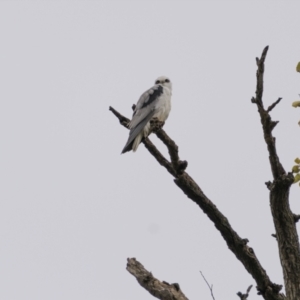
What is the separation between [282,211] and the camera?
4.99m

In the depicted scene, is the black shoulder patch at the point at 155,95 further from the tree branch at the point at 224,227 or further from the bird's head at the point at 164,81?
the tree branch at the point at 224,227

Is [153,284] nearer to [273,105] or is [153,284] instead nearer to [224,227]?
[224,227]

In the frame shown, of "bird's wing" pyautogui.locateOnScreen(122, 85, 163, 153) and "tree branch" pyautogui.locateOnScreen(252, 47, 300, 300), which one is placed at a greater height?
"bird's wing" pyautogui.locateOnScreen(122, 85, 163, 153)

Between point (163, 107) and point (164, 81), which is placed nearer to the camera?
point (163, 107)

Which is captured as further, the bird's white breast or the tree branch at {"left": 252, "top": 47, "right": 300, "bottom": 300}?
the bird's white breast

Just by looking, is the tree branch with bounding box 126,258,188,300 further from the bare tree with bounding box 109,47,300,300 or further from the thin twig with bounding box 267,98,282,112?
the thin twig with bounding box 267,98,282,112

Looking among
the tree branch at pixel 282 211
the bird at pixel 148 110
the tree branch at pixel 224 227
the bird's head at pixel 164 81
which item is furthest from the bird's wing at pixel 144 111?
the tree branch at pixel 282 211

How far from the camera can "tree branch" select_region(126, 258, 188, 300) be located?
4871 millimetres

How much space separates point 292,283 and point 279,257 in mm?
261

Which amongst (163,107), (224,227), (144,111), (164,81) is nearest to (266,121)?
(224,227)

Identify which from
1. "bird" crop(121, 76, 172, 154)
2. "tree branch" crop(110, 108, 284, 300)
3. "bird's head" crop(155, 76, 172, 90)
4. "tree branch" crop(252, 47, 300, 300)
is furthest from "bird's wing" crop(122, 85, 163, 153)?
"tree branch" crop(252, 47, 300, 300)

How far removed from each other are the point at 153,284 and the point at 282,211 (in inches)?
47.0

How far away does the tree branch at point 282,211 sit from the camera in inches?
186

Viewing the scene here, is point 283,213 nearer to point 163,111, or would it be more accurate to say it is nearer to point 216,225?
point 216,225
